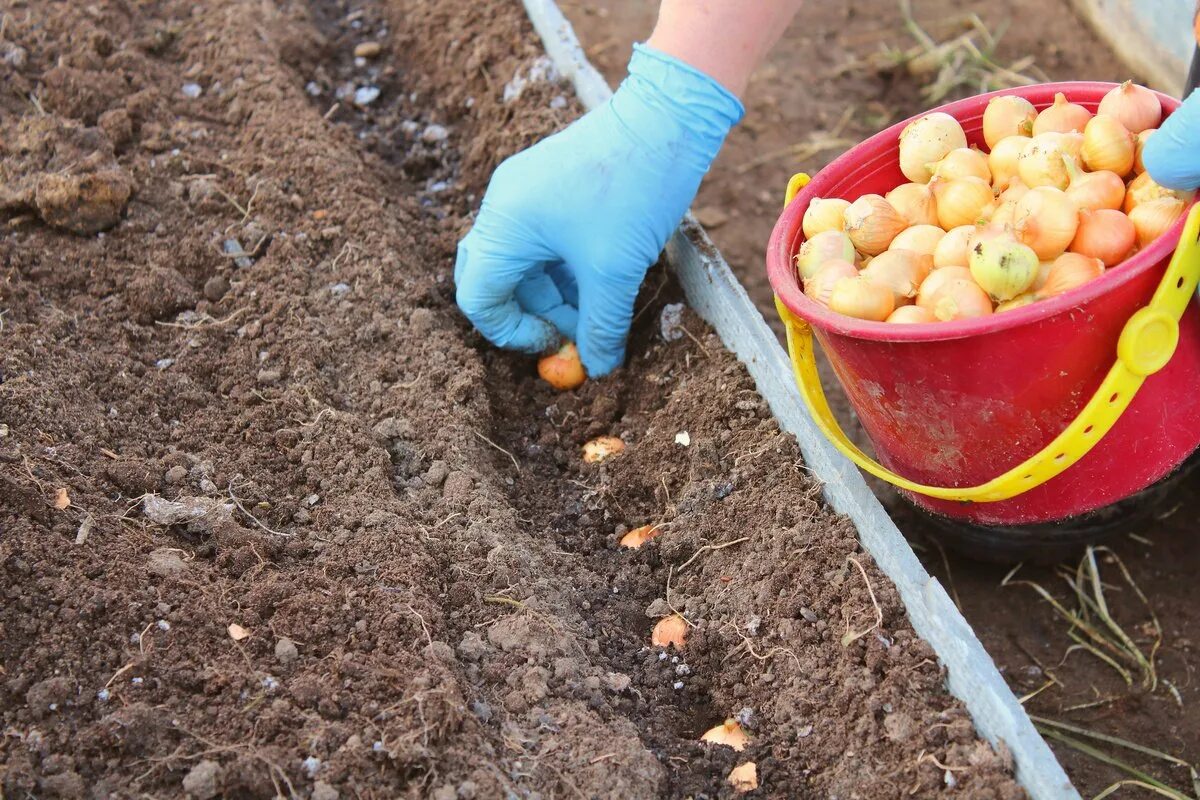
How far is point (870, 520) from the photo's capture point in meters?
1.97

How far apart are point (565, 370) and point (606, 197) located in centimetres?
47

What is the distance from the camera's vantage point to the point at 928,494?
1941 mm

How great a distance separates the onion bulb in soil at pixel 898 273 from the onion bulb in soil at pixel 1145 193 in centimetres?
37

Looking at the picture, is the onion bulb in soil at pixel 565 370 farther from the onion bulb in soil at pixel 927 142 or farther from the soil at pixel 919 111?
the onion bulb in soil at pixel 927 142

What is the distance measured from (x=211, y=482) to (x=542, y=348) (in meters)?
0.90

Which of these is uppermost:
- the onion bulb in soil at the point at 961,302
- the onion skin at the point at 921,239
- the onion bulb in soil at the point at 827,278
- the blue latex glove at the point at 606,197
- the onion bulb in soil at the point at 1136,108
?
the onion bulb in soil at the point at 1136,108

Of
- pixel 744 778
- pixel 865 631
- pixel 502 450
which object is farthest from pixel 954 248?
pixel 502 450

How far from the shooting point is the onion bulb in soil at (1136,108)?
6.23 ft

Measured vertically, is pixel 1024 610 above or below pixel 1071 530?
below

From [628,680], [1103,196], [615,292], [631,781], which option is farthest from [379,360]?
[1103,196]

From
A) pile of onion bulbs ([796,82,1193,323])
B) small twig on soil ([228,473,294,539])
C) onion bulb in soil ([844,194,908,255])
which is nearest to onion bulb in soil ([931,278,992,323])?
pile of onion bulbs ([796,82,1193,323])

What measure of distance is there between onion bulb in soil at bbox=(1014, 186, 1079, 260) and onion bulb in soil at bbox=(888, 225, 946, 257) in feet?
0.61

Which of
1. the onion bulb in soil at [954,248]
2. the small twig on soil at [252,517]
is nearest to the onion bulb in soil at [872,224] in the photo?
the onion bulb in soil at [954,248]

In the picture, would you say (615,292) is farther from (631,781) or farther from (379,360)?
(631,781)
